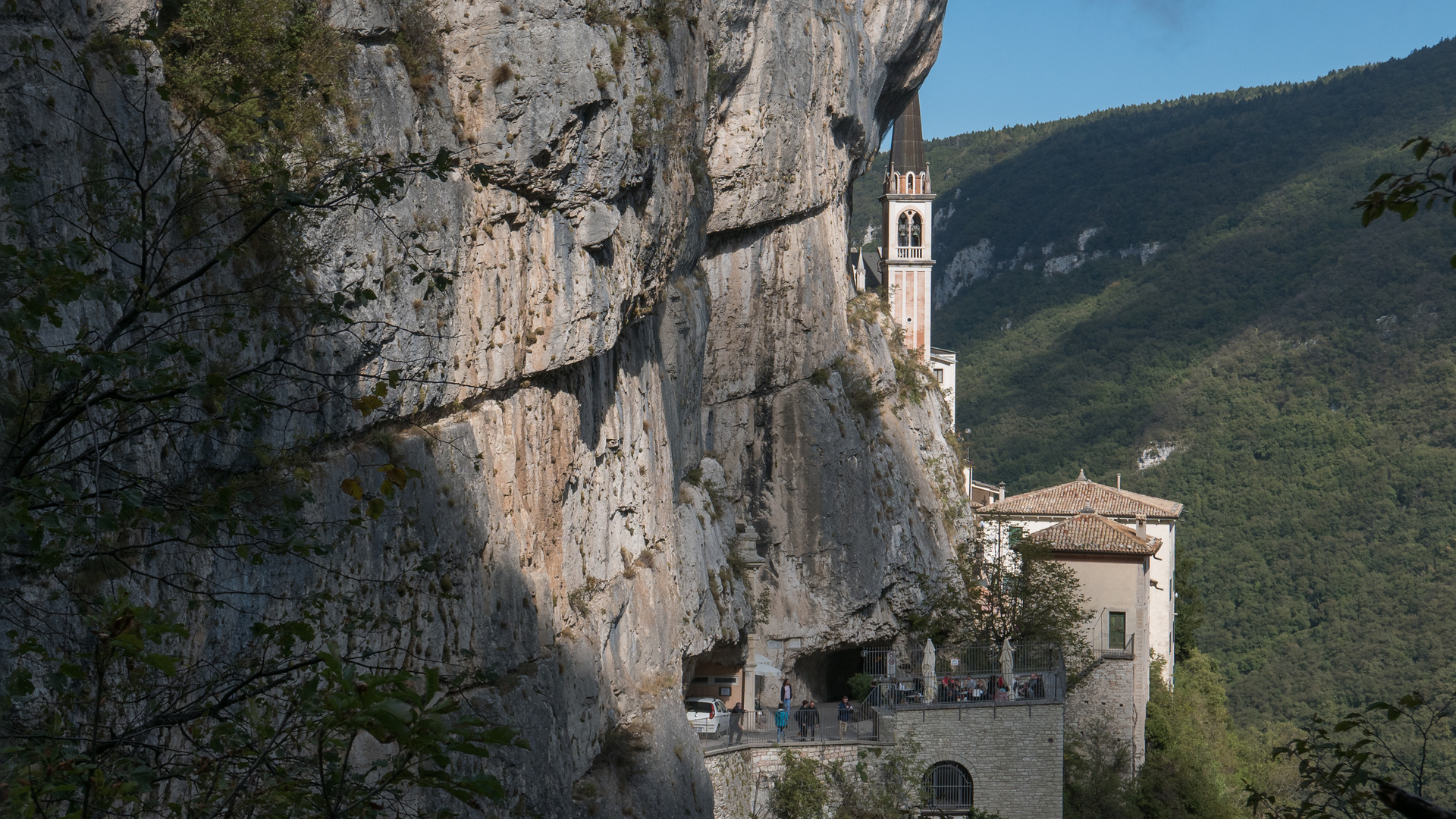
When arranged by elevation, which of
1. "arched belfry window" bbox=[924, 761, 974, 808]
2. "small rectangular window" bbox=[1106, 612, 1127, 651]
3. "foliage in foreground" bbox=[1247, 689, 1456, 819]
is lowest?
"arched belfry window" bbox=[924, 761, 974, 808]

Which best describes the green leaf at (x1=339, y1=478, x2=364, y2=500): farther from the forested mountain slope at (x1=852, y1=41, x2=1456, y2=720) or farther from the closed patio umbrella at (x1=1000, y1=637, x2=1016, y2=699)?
the forested mountain slope at (x1=852, y1=41, x2=1456, y2=720)

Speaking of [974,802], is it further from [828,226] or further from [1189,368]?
[1189,368]

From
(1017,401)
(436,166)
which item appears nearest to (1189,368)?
(1017,401)

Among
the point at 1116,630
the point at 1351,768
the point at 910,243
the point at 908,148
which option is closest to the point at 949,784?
the point at 1116,630

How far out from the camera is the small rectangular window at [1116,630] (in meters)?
39.5

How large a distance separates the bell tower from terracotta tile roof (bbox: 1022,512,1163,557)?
16142 mm

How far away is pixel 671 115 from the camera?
2294 centimetres

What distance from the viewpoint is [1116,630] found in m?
39.6

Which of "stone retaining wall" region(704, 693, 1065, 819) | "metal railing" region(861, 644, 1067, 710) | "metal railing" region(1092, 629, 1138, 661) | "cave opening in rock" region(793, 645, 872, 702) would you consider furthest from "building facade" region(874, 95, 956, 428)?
"stone retaining wall" region(704, 693, 1065, 819)

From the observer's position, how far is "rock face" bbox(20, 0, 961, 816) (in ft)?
52.3

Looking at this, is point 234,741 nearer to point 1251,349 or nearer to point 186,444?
point 186,444

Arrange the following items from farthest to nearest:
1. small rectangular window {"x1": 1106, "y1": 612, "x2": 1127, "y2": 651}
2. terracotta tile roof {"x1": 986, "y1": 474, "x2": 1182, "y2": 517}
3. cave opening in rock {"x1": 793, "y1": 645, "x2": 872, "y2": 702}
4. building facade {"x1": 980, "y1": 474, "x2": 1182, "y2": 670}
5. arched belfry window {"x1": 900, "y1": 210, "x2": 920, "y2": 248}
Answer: arched belfry window {"x1": 900, "y1": 210, "x2": 920, "y2": 248}
terracotta tile roof {"x1": 986, "y1": 474, "x2": 1182, "y2": 517}
building facade {"x1": 980, "y1": 474, "x2": 1182, "y2": 670}
small rectangular window {"x1": 1106, "y1": 612, "x2": 1127, "y2": 651}
cave opening in rock {"x1": 793, "y1": 645, "x2": 872, "y2": 702}

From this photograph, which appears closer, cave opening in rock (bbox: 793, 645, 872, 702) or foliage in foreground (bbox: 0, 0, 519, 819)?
foliage in foreground (bbox: 0, 0, 519, 819)

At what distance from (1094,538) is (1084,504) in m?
7.55
